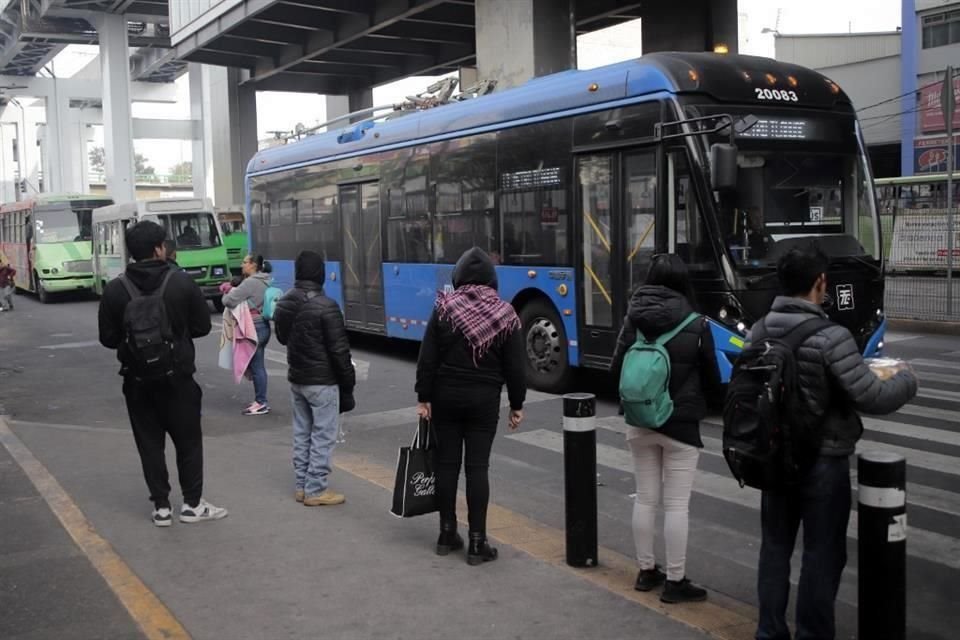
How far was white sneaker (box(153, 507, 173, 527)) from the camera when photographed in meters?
6.16

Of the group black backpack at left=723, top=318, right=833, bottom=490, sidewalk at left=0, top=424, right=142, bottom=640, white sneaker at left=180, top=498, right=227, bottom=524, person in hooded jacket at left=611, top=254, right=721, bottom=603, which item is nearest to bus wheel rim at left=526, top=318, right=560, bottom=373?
white sneaker at left=180, top=498, right=227, bottom=524

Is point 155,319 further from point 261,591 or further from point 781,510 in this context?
point 781,510

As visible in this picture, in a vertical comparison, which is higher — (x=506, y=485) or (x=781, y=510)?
(x=781, y=510)

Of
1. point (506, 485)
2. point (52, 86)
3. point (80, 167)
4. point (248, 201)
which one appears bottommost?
point (506, 485)

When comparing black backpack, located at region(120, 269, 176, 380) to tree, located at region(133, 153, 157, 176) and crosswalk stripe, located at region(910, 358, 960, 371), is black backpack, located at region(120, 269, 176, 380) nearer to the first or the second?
crosswalk stripe, located at region(910, 358, 960, 371)

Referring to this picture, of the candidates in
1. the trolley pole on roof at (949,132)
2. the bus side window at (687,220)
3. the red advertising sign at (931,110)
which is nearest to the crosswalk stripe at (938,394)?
the bus side window at (687,220)

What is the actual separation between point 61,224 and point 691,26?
61.7 feet

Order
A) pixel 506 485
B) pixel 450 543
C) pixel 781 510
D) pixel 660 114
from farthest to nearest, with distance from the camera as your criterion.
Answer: pixel 660 114 < pixel 506 485 < pixel 450 543 < pixel 781 510

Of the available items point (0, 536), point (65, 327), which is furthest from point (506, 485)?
point (65, 327)

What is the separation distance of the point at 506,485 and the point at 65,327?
647 inches

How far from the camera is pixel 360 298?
15.1 m

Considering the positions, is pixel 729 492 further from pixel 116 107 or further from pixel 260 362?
pixel 116 107

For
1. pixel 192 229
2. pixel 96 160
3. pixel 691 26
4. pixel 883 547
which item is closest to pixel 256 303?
pixel 883 547

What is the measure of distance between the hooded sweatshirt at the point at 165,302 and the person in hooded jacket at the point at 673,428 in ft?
8.75
